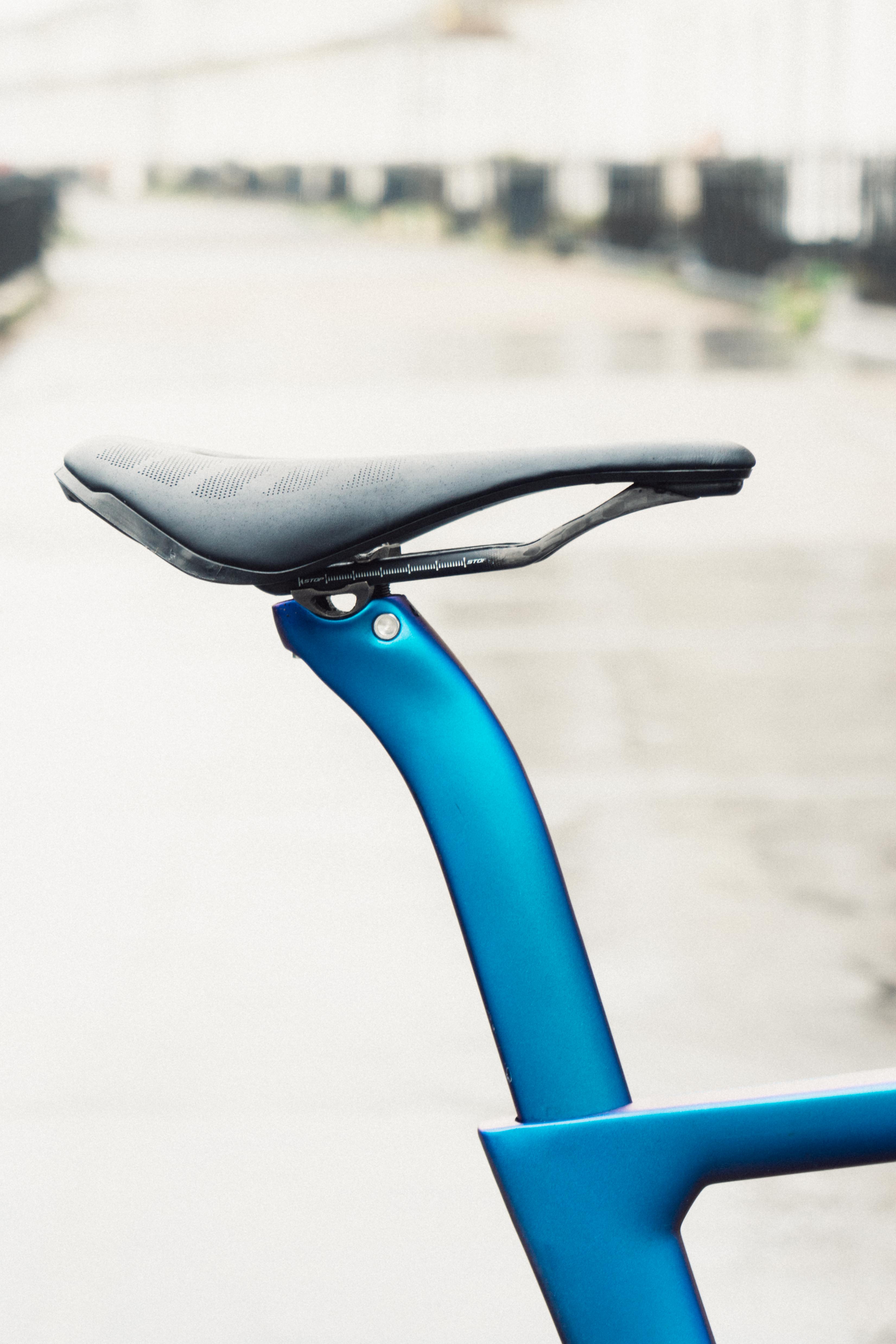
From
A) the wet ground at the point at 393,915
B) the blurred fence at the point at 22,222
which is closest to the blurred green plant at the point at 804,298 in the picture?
the wet ground at the point at 393,915

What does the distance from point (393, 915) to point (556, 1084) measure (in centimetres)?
209

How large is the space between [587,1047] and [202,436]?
8436 millimetres

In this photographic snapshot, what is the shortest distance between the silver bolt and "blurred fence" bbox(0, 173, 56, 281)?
1749 cm

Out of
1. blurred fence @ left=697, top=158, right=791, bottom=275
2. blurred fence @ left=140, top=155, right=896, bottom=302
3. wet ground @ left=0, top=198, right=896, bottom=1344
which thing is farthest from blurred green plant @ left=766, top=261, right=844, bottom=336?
wet ground @ left=0, top=198, right=896, bottom=1344

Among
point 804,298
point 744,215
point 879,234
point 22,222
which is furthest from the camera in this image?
point 22,222

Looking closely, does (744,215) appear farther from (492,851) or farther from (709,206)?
(492,851)

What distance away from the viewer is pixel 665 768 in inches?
175

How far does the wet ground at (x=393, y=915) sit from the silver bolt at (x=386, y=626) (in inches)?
46.9

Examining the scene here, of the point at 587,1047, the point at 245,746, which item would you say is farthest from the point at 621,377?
the point at 587,1047

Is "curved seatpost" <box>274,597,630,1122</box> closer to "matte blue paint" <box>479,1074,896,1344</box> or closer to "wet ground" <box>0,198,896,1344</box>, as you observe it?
"matte blue paint" <box>479,1074,896,1344</box>

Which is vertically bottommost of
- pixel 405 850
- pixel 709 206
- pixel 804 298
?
pixel 405 850

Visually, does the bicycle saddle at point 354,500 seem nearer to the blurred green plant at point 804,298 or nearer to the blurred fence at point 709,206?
the blurred fence at point 709,206

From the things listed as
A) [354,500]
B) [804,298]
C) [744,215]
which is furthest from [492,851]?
[744,215]

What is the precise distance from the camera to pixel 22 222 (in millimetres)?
19906
